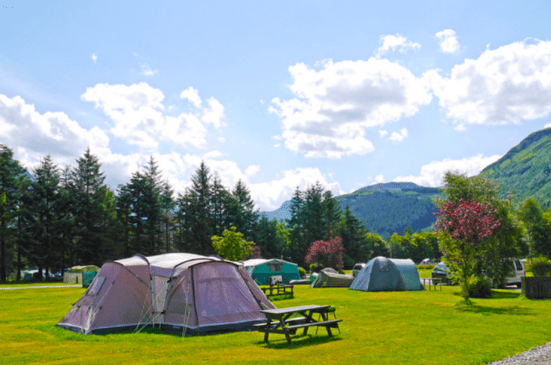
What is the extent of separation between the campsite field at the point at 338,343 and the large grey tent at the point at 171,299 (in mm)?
545

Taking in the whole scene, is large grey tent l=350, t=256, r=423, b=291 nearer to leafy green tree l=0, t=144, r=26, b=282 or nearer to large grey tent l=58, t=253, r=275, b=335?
large grey tent l=58, t=253, r=275, b=335

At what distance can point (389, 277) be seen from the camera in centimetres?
2597

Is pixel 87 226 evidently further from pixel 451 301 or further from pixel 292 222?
pixel 451 301

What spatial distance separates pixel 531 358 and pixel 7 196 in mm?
51602

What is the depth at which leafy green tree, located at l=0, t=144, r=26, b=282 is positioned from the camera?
44875mm

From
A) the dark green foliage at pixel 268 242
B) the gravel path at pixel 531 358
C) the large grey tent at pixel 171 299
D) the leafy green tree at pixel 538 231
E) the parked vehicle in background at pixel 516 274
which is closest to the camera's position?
the gravel path at pixel 531 358

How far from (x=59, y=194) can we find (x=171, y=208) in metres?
18.5

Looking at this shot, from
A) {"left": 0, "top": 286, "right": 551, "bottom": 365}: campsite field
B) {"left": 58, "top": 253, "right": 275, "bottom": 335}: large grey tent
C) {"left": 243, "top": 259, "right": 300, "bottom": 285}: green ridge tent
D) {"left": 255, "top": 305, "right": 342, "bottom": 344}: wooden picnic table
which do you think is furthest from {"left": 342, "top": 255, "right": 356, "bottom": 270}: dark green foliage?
{"left": 255, "top": 305, "right": 342, "bottom": 344}: wooden picnic table

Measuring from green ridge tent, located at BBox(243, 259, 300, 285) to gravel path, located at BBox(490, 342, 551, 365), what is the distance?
80.7 feet

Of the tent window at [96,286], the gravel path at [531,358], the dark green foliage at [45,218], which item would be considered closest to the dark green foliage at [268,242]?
the dark green foliage at [45,218]

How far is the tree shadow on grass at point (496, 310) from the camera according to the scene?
1438 cm

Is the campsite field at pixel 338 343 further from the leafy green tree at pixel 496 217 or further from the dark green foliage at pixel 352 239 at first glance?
the dark green foliage at pixel 352 239

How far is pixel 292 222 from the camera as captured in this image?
74.1 meters

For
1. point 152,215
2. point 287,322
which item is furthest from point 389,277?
point 152,215
